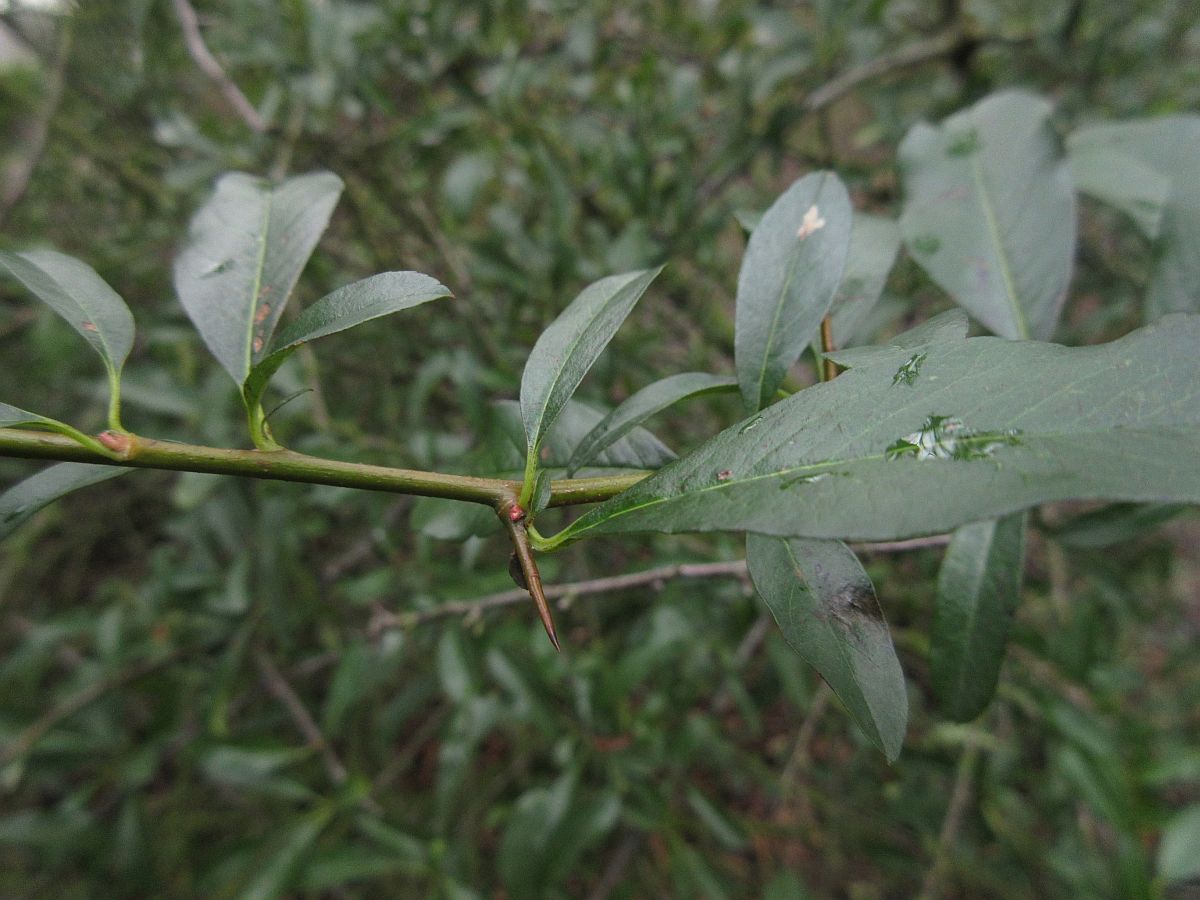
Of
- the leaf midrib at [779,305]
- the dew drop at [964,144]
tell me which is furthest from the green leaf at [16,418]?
the dew drop at [964,144]

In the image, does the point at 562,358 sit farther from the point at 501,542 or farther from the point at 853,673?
the point at 501,542

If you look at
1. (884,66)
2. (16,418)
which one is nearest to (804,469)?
(16,418)

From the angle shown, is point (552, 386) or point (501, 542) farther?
point (501, 542)

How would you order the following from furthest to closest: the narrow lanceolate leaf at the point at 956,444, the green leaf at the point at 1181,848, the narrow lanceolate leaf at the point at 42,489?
the green leaf at the point at 1181,848
the narrow lanceolate leaf at the point at 42,489
the narrow lanceolate leaf at the point at 956,444

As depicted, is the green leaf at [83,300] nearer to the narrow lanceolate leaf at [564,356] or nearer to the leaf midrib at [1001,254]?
the narrow lanceolate leaf at [564,356]

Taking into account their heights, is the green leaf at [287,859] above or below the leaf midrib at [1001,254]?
below

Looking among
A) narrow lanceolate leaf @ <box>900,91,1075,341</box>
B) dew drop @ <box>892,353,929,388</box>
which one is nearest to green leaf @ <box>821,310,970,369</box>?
dew drop @ <box>892,353,929,388</box>
